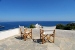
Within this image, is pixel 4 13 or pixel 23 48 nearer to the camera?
pixel 23 48

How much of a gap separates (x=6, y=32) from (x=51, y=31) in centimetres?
250

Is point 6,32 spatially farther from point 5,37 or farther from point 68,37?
point 68,37

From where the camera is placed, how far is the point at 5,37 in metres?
5.64

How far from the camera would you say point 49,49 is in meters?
3.89

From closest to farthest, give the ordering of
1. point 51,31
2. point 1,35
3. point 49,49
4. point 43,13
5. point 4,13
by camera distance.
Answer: point 49,49 → point 51,31 → point 1,35 → point 43,13 → point 4,13

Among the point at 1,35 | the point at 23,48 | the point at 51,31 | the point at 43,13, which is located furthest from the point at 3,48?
the point at 43,13

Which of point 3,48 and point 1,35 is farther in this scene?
point 1,35

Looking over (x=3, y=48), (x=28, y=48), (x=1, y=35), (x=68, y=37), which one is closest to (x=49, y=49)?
(x=28, y=48)

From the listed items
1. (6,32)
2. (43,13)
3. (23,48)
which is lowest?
(23,48)

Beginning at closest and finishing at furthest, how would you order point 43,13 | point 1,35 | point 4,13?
point 1,35
point 43,13
point 4,13

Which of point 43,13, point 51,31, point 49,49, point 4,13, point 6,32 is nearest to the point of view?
point 49,49

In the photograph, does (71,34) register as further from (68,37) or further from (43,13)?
(43,13)

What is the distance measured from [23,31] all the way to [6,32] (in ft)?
3.21

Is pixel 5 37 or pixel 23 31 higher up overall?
pixel 23 31
